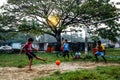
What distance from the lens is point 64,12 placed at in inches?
1754

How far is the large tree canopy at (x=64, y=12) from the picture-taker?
43.0 m

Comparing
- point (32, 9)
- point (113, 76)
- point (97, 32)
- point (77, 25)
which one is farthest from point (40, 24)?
point (113, 76)

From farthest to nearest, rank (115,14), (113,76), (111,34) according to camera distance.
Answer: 1. (111,34)
2. (115,14)
3. (113,76)

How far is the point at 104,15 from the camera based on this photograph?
4366 centimetres

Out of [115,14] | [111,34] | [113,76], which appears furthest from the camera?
[111,34]

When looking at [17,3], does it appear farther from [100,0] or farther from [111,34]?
[111,34]

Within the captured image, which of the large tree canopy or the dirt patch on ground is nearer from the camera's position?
the dirt patch on ground

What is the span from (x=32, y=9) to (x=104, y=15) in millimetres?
10603

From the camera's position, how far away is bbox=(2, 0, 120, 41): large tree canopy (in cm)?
4303

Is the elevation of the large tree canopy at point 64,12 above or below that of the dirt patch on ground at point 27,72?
above

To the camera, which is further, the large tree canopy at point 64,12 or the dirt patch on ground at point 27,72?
the large tree canopy at point 64,12

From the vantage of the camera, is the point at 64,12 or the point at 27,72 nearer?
the point at 27,72

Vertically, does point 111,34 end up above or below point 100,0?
below

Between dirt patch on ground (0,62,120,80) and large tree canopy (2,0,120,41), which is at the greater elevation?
large tree canopy (2,0,120,41)
